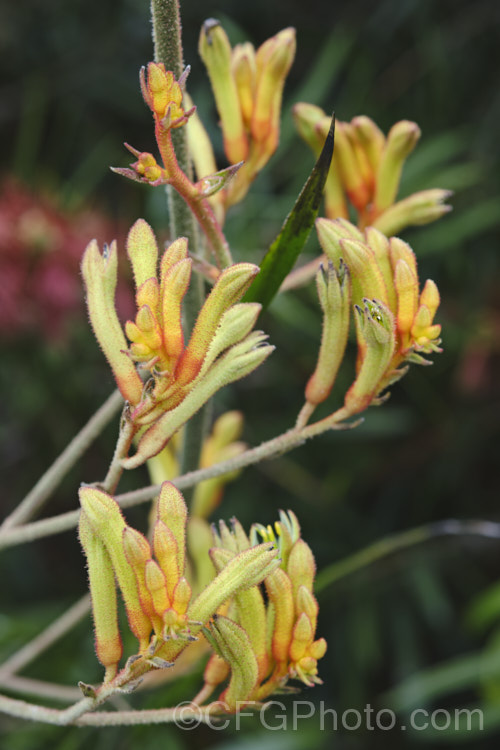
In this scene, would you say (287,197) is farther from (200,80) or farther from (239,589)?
(239,589)

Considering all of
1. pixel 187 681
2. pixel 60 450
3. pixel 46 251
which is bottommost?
pixel 187 681

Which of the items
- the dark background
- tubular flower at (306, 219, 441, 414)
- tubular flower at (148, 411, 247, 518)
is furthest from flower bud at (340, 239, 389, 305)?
the dark background

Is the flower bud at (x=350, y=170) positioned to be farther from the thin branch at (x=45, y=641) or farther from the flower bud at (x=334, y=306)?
the thin branch at (x=45, y=641)

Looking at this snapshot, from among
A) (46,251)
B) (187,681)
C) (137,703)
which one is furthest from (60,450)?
(187,681)

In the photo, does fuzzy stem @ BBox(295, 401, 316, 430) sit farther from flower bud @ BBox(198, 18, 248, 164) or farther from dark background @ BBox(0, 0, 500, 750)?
dark background @ BBox(0, 0, 500, 750)

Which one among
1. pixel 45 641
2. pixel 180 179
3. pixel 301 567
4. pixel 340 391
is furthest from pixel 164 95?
pixel 340 391
